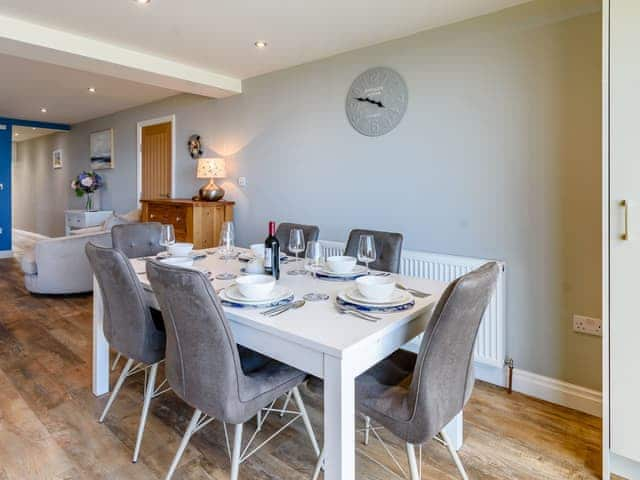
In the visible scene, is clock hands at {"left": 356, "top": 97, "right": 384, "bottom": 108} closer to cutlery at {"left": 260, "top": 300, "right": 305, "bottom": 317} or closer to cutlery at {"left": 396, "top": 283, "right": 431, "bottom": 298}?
cutlery at {"left": 396, "top": 283, "right": 431, "bottom": 298}

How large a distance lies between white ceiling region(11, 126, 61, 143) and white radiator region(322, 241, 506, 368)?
25.9 feet

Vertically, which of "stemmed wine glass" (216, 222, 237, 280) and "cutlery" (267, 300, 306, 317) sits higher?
"stemmed wine glass" (216, 222, 237, 280)

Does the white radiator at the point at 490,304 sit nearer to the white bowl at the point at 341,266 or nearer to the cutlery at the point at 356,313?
the white bowl at the point at 341,266

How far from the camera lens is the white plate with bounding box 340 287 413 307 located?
1.54 metres

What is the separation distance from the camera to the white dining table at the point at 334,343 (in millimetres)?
1202

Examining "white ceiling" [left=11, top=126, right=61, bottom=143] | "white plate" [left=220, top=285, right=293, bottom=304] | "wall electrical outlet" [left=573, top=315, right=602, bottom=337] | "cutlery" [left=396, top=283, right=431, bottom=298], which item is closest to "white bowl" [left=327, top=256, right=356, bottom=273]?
"cutlery" [left=396, top=283, right=431, bottom=298]

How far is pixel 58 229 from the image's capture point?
8.50 metres

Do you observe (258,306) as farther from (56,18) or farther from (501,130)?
(56,18)

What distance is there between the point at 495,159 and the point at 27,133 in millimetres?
9708

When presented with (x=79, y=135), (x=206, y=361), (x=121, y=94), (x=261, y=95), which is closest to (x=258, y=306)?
(x=206, y=361)

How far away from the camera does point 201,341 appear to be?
1337 millimetres

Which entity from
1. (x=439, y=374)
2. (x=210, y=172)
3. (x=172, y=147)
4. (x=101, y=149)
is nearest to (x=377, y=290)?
(x=439, y=374)
